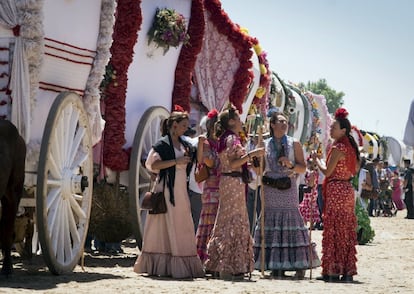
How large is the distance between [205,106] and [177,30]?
235 centimetres

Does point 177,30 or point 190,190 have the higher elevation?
point 177,30

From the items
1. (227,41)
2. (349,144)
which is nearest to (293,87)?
(227,41)

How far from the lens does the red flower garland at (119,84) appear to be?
10352mm

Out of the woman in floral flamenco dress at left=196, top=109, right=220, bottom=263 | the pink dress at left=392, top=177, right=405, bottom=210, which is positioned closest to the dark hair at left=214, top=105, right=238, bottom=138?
the woman in floral flamenco dress at left=196, top=109, right=220, bottom=263

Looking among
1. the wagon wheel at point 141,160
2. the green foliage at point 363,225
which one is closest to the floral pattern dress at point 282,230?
the wagon wheel at point 141,160

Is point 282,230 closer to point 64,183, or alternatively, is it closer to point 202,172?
point 202,172

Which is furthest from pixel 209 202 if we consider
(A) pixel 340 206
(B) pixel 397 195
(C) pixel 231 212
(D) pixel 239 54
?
(B) pixel 397 195

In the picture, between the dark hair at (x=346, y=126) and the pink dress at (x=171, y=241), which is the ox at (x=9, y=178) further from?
the dark hair at (x=346, y=126)

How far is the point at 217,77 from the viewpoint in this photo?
13.7m

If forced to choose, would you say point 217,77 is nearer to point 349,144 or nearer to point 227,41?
point 227,41

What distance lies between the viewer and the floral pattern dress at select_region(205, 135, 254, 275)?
8.86 meters

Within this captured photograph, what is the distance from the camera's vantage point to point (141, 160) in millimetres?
10641

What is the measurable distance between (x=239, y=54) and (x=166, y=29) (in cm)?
298

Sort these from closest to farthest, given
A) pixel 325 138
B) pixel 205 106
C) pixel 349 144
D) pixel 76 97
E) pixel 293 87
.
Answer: pixel 76 97 → pixel 349 144 → pixel 205 106 → pixel 293 87 → pixel 325 138
